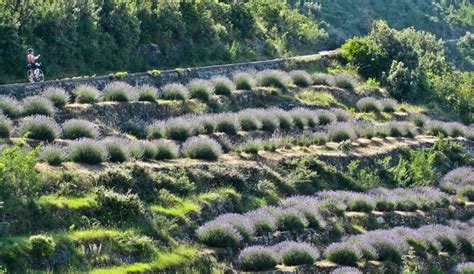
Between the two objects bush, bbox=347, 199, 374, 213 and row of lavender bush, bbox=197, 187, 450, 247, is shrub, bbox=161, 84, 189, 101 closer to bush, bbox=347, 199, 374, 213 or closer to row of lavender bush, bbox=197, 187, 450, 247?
row of lavender bush, bbox=197, 187, 450, 247

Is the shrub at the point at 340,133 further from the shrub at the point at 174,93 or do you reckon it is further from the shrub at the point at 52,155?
the shrub at the point at 52,155

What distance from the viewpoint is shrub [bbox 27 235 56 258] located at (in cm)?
2316

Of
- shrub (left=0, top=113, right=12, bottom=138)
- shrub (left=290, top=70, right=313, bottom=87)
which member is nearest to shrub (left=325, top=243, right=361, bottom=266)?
shrub (left=0, top=113, right=12, bottom=138)

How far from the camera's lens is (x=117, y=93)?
36.0m

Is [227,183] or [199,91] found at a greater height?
[199,91]

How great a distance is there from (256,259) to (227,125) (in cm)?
1068

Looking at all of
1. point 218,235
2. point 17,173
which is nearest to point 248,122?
point 218,235

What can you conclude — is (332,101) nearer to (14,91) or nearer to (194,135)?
(194,135)

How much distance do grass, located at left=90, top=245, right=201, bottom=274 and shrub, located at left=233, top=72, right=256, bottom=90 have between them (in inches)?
663

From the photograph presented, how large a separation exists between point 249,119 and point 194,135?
3436 mm

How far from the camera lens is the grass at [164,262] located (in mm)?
24188

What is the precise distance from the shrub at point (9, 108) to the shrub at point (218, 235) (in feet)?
24.7

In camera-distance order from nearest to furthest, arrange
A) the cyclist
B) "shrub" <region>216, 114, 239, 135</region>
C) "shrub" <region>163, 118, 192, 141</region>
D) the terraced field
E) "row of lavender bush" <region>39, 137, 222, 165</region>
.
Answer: the terraced field
"row of lavender bush" <region>39, 137, 222, 165</region>
"shrub" <region>163, 118, 192, 141</region>
the cyclist
"shrub" <region>216, 114, 239, 135</region>

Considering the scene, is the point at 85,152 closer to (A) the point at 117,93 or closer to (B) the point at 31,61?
(A) the point at 117,93
